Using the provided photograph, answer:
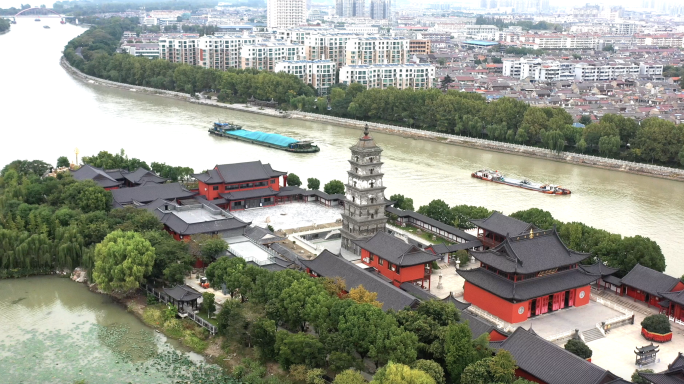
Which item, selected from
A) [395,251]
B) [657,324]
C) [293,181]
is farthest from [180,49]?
[657,324]

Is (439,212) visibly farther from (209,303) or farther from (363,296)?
(209,303)

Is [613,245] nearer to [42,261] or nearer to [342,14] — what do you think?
[42,261]

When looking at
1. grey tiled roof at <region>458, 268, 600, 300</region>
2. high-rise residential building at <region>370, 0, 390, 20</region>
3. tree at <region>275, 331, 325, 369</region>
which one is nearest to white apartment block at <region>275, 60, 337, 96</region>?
grey tiled roof at <region>458, 268, 600, 300</region>

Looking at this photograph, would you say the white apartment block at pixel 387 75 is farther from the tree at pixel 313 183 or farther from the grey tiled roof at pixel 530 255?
the grey tiled roof at pixel 530 255

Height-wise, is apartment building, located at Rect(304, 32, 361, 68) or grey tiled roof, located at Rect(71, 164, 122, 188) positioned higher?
apartment building, located at Rect(304, 32, 361, 68)

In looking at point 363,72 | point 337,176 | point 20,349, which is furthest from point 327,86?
point 20,349

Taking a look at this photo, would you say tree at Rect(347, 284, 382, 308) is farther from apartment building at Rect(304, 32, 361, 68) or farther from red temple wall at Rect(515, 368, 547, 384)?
apartment building at Rect(304, 32, 361, 68)

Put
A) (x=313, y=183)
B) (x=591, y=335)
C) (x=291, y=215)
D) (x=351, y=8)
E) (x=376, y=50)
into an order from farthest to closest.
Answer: (x=351, y=8)
(x=376, y=50)
(x=313, y=183)
(x=291, y=215)
(x=591, y=335)
